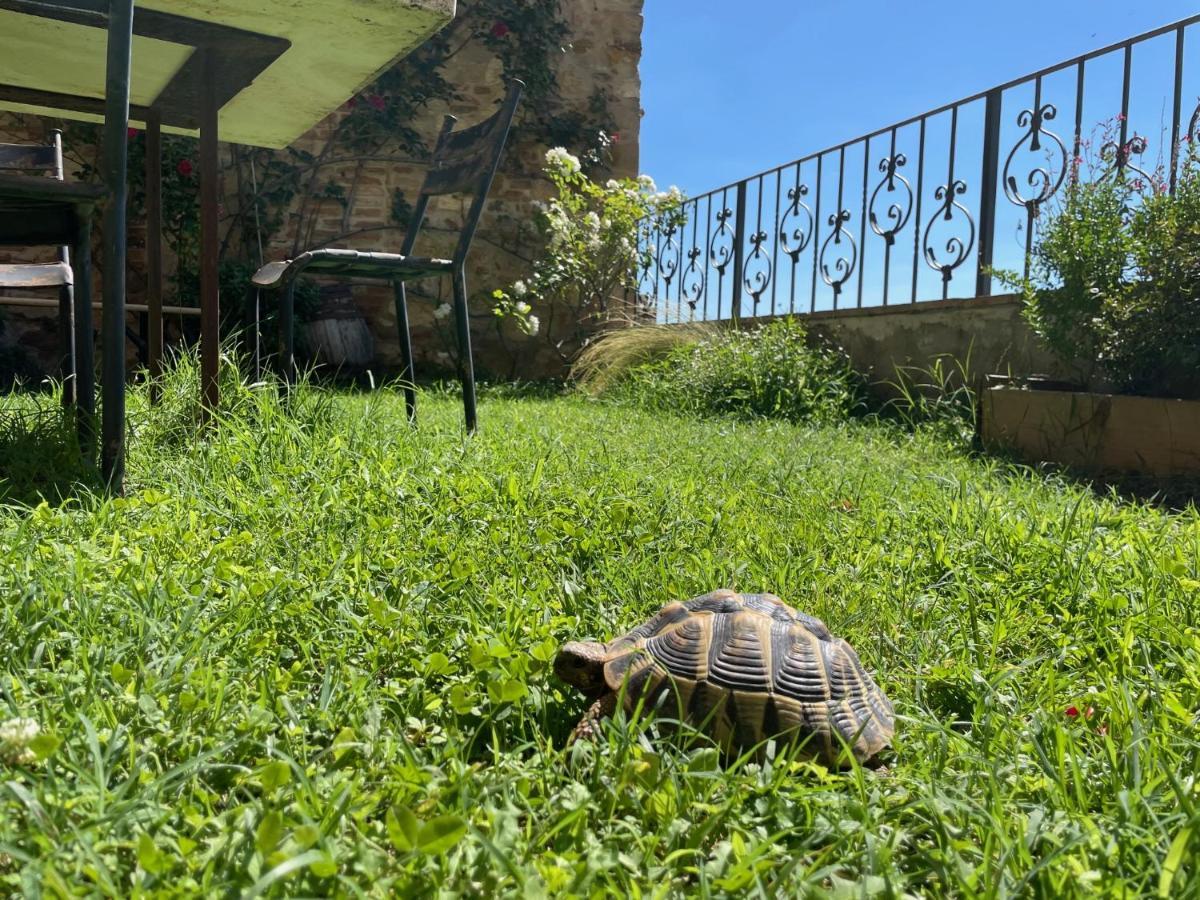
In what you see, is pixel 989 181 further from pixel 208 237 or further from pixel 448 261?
pixel 208 237

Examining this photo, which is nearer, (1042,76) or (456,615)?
(456,615)

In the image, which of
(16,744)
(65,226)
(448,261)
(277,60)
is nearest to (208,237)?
(65,226)

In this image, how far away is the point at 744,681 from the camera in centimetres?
113

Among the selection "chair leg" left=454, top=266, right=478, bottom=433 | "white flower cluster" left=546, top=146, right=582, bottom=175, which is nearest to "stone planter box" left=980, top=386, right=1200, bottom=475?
"chair leg" left=454, top=266, right=478, bottom=433

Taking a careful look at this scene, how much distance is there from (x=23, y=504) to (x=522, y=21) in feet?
22.2

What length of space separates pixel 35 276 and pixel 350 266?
4.29 ft

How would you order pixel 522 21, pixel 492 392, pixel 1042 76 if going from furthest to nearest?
pixel 522 21, pixel 492 392, pixel 1042 76

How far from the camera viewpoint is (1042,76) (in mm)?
4438

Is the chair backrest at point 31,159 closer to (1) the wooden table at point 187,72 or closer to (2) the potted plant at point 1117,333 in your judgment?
(1) the wooden table at point 187,72

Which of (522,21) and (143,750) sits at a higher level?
(522,21)

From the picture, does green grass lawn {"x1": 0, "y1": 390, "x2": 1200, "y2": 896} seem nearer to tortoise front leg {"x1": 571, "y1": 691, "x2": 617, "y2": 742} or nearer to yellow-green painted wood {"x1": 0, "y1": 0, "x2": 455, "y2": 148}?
tortoise front leg {"x1": 571, "y1": 691, "x2": 617, "y2": 742}

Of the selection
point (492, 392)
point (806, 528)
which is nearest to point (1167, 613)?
point (806, 528)

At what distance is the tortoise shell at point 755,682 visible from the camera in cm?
111

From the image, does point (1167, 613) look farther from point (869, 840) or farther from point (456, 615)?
point (456, 615)
